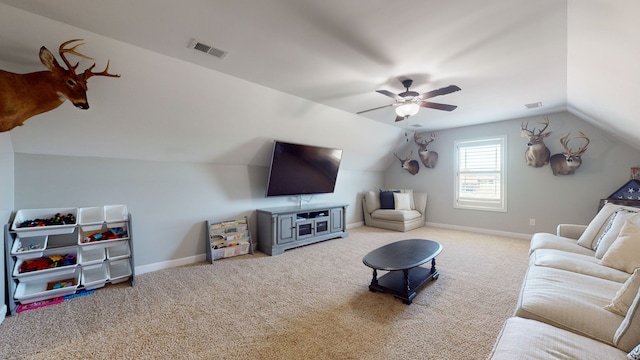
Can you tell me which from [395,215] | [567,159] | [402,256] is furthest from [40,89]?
[567,159]

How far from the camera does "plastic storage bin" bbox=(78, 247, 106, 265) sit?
2.70 meters

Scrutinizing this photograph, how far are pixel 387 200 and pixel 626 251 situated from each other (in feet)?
14.0

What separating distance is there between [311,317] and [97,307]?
209cm

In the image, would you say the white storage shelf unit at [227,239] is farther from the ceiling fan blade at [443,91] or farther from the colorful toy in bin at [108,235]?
the ceiling fan blade at [443,91]

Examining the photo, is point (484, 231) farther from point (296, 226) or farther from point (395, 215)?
point (296, 226)

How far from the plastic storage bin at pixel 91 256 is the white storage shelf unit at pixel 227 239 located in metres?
1.21

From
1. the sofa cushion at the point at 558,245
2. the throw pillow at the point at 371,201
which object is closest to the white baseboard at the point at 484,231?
the throw pillow at the point at 371,201

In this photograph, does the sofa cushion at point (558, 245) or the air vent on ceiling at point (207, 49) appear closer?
the air vent on ceiling at point (207, 49)

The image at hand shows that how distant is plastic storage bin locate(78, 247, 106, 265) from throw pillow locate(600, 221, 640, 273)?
16.2ft

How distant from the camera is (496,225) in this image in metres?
5.35

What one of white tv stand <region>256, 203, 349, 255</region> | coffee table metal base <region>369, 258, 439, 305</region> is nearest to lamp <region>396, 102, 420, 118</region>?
coffee table metal base <region>369, 258, 439, 305</region>

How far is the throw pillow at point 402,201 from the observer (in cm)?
603

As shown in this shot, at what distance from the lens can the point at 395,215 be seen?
5.67m

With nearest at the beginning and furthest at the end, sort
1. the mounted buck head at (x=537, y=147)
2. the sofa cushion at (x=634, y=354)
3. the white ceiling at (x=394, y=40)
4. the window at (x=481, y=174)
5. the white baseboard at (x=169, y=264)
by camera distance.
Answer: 1. the sofa cushion at (x=634, y=354)
2. the white ceiling at (x=394, y=40)
3. the white baseboard at (x=169, y=264)
4. the mounted buck head at (x=537, y=147)
5. the window at (x=481, y=174)
